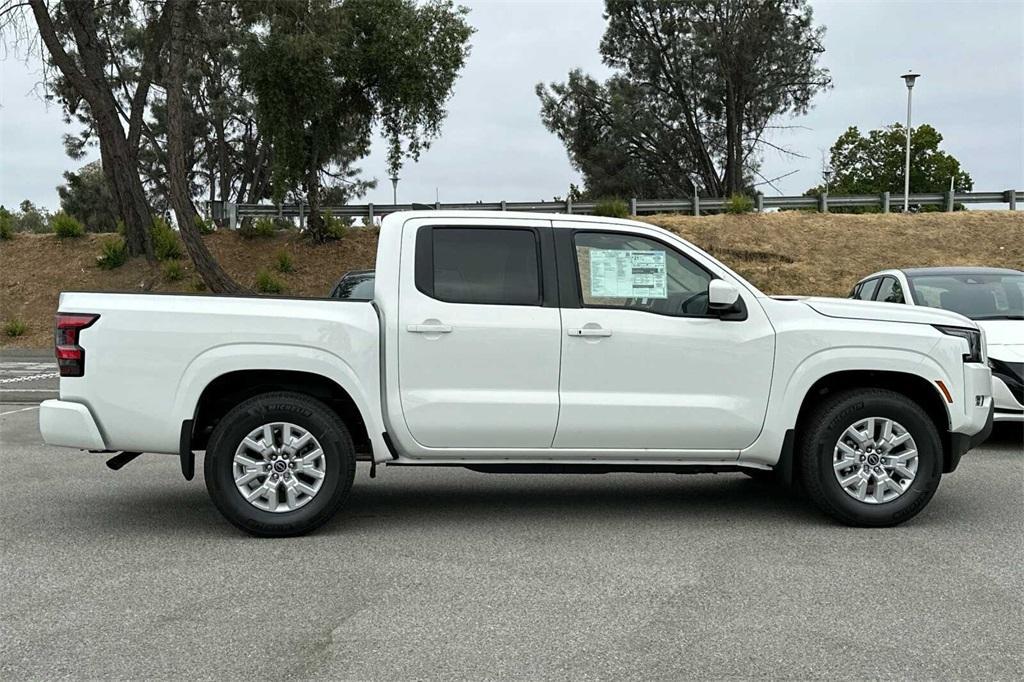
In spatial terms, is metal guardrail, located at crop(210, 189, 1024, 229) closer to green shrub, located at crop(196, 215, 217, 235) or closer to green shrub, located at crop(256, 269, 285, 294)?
green shrub, located at crop(196, 215, 217, 235)

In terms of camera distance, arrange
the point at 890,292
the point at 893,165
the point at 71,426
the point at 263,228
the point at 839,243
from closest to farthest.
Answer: the point at 71,426
the point at 890,292
the point at 839,243
the point at 263,228
the point at 893,165

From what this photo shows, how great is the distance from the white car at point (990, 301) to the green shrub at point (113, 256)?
1947 centimetres

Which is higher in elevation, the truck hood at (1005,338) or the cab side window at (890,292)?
the cab side window at (890,292)

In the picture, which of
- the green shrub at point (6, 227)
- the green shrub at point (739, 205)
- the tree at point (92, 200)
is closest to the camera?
the green shrub at point (6, 227)

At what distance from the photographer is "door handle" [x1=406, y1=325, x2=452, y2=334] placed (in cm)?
626

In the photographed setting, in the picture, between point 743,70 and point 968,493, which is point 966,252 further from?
point 968,493

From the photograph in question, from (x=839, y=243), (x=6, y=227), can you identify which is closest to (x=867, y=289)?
(x=839, y=243)

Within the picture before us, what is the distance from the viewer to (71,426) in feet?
20.1

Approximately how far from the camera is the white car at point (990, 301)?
904cm

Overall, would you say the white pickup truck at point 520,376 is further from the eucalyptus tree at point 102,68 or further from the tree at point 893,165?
the tree at point 893,165

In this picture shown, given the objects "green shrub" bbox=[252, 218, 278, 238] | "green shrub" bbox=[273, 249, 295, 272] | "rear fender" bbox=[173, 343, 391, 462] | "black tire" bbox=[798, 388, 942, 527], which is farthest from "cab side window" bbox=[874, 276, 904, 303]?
"green shrub" bbox=[252, 218, 278, 238]

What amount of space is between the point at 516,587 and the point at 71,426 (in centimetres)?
287

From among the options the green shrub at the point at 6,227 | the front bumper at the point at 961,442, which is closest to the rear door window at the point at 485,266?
the front bumper at the point at 961,442

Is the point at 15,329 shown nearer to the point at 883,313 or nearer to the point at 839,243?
the point at 883,313
